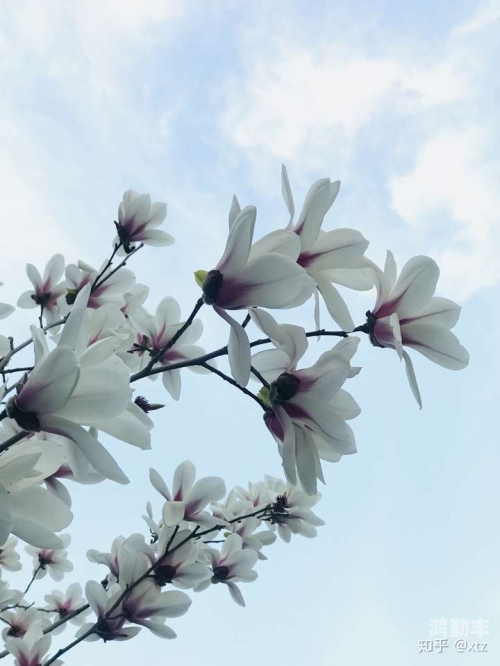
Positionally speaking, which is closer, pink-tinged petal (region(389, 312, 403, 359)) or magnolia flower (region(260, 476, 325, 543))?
pink-tinged petal (region(389, 312, 403, 359))

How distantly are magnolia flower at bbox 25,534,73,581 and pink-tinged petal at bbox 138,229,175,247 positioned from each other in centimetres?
186

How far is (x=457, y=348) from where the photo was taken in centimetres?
146

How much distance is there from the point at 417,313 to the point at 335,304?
264mm

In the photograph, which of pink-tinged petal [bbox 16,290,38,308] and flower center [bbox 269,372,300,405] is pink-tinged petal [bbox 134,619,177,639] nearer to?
flower center [bbox 269,372,300,405]

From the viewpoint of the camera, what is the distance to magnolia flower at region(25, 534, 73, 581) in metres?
3.38

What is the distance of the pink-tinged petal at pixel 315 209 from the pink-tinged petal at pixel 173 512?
125 centimetres

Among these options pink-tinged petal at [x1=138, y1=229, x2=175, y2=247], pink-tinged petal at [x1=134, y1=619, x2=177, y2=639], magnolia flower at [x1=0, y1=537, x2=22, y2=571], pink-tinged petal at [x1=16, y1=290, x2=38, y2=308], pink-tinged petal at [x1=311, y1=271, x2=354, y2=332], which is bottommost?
pink-tinged petal at [x1=134, y1=619, x2=177, y2=639]

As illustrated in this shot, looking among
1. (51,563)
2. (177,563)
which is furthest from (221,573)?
(51,563)

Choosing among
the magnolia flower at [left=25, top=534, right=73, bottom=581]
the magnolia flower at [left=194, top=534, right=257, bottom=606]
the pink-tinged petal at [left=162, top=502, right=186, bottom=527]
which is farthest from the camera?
the magnolia flower at [left=25, top=534, right=73, bottom=581]

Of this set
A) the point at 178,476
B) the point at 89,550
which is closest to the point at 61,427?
the point at 178,476

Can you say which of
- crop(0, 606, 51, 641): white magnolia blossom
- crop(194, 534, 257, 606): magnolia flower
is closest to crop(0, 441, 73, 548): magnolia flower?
crop(194, 534, 257, 606): magnolia flower

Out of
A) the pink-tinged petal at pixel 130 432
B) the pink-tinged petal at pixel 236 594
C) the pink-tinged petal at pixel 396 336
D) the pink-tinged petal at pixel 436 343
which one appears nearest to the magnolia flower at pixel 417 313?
the pink-tinged petal at pixel 436 343

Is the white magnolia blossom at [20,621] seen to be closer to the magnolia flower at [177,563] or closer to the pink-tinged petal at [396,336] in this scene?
the magnolia flower at [177,563]

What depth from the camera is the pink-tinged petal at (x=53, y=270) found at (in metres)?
2.80
